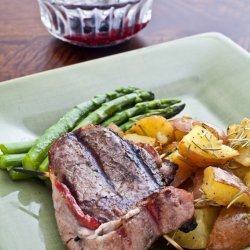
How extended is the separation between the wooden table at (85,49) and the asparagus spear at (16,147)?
95cm

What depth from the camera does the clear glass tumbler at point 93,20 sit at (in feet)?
13.3

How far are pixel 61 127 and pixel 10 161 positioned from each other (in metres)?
0.35

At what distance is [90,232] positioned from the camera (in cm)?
227

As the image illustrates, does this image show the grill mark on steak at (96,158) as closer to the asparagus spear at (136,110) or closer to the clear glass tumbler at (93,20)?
the asparagus spear at (136,110)

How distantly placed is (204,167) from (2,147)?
3.36ft

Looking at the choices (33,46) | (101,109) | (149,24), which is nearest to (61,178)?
(101,109)

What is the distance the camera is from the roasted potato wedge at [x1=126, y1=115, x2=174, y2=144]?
3.01 metres

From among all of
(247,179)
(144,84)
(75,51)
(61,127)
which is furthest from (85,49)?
(247,179)

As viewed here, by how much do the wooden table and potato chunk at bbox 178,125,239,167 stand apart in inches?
63.1

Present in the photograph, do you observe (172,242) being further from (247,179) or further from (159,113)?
(159,113)

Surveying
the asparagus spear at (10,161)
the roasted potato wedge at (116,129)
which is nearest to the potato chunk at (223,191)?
the roasted potato wedge at (116,129)

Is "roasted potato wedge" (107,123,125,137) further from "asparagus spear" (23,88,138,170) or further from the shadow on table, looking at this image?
the shadow on table

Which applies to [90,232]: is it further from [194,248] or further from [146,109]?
[146,109]

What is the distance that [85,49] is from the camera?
166 inches
